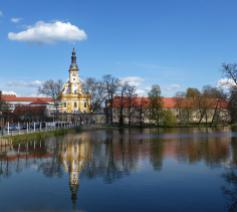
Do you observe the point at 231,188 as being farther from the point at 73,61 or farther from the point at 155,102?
the point at 73,61

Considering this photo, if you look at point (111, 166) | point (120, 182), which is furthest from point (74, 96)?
point (120, 182)

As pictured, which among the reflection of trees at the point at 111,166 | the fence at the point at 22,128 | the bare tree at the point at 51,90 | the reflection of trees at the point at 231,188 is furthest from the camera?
the bare tree at the point at 51,90

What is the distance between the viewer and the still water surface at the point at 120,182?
13.3 m

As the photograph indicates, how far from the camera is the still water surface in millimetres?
13297

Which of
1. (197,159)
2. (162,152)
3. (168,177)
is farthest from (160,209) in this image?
(162,152)

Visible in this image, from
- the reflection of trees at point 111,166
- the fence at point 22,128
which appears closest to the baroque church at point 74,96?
the fence at point 22,128

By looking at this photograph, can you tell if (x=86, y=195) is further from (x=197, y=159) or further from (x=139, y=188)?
(x=197, y=159)

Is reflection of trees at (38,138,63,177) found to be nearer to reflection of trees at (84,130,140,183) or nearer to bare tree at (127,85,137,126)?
reflection of trees at (84,130,140,183)

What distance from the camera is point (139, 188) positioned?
15734 mm

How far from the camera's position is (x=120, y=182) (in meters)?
17.1

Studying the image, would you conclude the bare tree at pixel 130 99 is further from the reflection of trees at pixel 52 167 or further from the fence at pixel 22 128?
the reflection of trees at pixel 52 167

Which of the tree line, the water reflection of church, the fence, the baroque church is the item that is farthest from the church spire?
the water reflection of church

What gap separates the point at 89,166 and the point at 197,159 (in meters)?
7.13

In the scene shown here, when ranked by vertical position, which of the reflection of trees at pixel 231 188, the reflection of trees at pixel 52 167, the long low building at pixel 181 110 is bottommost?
the reflection of trees at pixel 231 188
